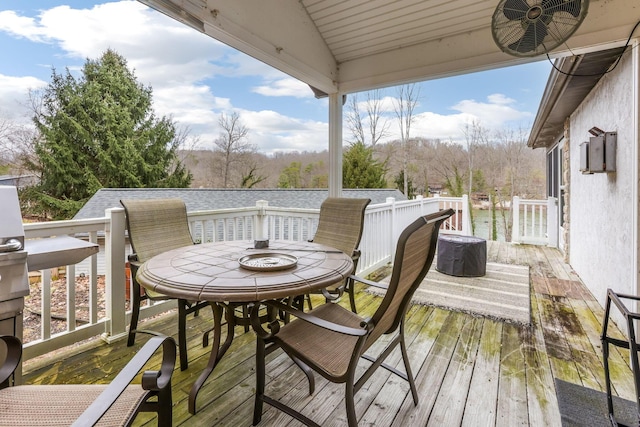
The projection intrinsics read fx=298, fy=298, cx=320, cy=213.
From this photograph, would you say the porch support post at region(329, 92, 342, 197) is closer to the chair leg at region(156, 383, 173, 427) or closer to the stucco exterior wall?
the stucco exterior wall

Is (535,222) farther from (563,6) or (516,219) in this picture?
(563,6)

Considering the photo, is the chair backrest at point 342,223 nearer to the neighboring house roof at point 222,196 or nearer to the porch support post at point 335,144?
the porch support post at point 335,144

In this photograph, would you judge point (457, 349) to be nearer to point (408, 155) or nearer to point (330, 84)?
point (330, 84)

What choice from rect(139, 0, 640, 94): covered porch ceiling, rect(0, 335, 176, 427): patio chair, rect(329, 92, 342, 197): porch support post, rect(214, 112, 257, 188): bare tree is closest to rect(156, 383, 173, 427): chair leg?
rect(0, 335, 176, 427): patio chair

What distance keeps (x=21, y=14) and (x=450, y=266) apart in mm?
8290

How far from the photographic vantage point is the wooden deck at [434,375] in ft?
5.41

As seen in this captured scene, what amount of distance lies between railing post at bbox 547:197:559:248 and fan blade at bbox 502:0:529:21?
571 centimetres

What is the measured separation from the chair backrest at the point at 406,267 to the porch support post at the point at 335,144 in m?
2.57

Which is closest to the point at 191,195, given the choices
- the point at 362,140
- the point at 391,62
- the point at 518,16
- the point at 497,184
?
the point at 391,62

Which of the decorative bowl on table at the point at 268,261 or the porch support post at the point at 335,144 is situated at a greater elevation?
the porch support post at the point at 335,144

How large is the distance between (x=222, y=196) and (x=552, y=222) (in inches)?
282

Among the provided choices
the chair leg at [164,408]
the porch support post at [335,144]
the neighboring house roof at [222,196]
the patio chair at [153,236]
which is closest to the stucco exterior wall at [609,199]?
the porch support post at [335,144]

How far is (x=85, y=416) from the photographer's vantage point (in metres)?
0.67

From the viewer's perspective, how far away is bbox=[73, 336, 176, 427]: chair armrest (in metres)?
0.68
